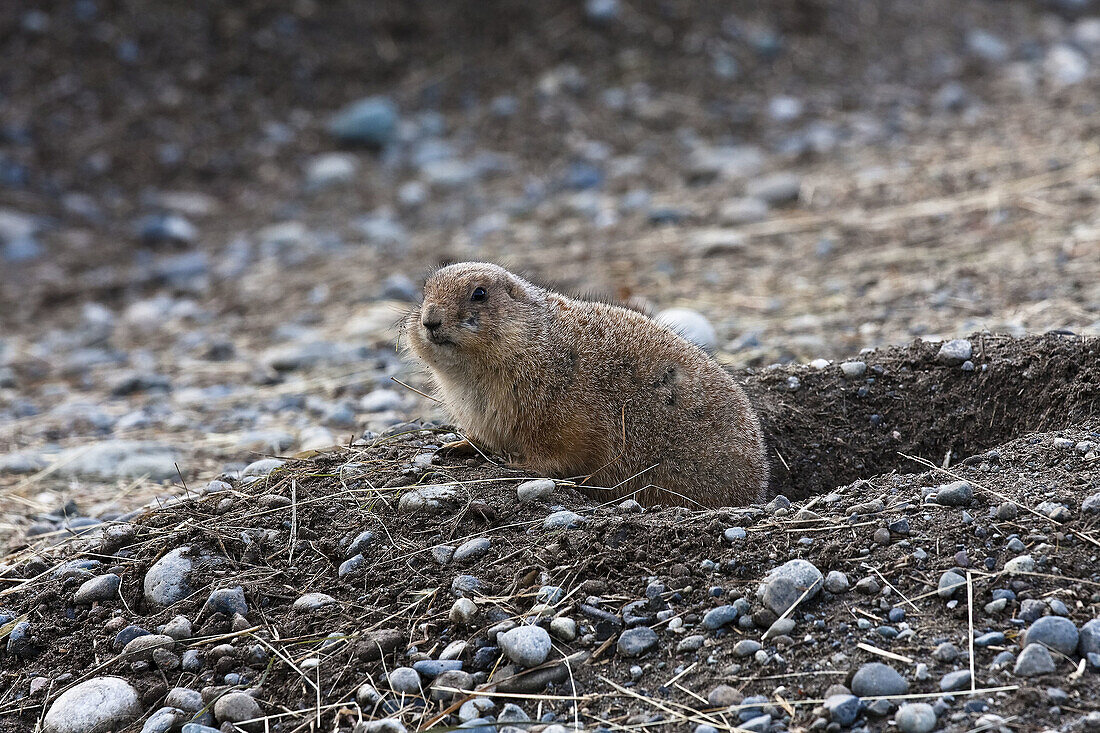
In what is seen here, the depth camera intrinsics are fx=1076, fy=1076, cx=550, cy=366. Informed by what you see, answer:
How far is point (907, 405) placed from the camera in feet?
19.1

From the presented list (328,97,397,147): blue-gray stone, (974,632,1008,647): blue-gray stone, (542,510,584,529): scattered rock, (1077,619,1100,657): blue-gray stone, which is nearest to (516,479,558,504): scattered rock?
(542,510,584,529): scattered rock

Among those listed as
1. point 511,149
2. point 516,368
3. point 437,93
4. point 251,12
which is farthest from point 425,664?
point 251,12

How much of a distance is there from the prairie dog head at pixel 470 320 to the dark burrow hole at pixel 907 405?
158cm

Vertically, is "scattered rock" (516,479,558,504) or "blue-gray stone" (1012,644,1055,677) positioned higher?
"scattered rock" (516,479,558,504)

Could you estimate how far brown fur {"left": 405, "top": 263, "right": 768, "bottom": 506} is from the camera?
17.0ft

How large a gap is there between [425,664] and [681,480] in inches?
77.0

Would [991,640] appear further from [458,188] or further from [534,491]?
[458,188]

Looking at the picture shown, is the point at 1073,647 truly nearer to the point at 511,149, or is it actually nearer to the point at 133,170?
the point at 511,149

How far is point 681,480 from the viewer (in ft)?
17.2

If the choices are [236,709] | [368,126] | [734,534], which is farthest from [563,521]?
[368,126]

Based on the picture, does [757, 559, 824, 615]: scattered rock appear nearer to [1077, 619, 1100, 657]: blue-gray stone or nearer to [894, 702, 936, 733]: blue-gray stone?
[894, 702, 936, 733]: blue-gray stone

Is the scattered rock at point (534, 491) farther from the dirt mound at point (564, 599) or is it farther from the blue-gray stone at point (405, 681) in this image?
the blue-gray stone at point (405, 681)

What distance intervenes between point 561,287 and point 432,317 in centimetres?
184

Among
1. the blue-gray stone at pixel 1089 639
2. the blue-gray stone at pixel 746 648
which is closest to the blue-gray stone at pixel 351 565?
the blue-gray stone at pixel 746 648
